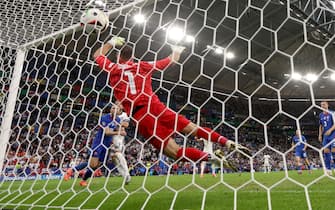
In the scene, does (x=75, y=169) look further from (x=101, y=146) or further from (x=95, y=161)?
(x=101, y=146)

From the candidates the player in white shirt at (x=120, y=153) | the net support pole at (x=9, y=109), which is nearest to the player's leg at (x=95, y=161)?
the player in white shirt at (x=120, y=153)

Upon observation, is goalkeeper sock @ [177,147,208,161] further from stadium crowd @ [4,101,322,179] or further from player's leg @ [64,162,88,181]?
stadium crowd @ [4,101,322,179]

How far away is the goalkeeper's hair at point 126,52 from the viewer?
279 cm

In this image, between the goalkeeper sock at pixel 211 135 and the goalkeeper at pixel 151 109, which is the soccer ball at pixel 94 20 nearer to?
the goalkeeper at pixel 151 109

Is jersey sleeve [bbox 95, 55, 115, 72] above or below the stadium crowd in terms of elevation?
above

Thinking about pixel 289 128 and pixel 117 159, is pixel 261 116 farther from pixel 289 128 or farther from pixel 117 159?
pixel 117 159

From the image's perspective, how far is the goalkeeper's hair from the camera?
2.79 m

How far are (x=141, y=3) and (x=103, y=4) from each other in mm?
573

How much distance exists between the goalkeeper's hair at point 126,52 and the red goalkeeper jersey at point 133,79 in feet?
0.32

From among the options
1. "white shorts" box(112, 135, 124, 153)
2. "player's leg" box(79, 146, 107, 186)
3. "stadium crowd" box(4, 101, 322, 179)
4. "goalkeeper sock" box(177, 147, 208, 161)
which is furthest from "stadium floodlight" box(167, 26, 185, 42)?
"stadium crowd" box(4, 101, 322, 179)

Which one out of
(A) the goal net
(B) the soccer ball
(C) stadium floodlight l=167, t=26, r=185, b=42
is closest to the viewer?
(A) the goal net

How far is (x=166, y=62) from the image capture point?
254 centimetres

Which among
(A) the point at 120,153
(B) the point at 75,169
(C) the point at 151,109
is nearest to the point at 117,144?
(A) the point at 120,153

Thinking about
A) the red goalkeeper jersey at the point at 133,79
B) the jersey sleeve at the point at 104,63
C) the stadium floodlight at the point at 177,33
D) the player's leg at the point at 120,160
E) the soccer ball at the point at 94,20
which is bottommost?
the player's leg at the point at 120,160
